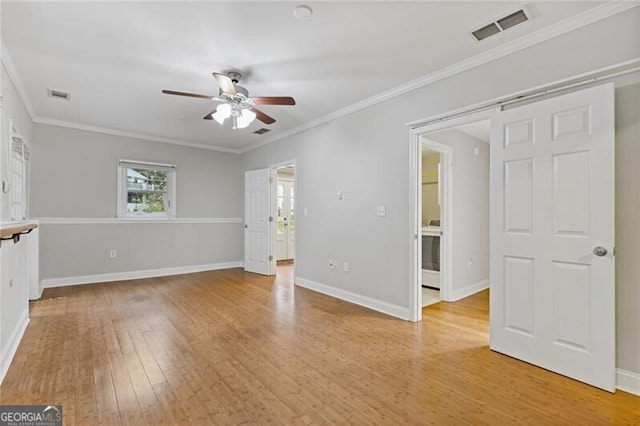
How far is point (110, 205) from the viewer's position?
5434mm

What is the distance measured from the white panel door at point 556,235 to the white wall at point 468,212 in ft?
5.52

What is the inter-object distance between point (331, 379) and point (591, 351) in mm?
1814

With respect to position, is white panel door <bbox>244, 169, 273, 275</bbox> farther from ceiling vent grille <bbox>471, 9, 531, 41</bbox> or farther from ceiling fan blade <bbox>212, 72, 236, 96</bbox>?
ceiling vent grille <bbox>471, 9, 531, 41</bbox>

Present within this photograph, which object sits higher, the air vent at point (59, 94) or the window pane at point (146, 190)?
the air vent at point (59, 94)

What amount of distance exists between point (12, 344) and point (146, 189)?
3.68m

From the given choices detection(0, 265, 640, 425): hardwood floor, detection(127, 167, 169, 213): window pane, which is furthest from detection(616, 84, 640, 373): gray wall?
detection(127, 167, 169, 213): window pane

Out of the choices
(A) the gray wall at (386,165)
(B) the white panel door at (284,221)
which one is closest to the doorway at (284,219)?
(B) the white panel door at (284,221)

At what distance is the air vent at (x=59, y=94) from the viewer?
373cm

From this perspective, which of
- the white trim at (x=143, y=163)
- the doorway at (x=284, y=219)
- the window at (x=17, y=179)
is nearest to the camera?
the window at (x=17, y=179)

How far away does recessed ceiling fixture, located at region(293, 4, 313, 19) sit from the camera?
2.18m

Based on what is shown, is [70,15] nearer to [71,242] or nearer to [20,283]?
[20,283]

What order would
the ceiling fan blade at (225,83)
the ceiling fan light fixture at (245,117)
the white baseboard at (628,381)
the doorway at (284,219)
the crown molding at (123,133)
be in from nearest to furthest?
the white baseboard at (628,381) < the ceiling fan blade at (225,83) < the ceiling fan light fixture at (245,117) < the crown molding at (123,133) < the doorway at (284,219)

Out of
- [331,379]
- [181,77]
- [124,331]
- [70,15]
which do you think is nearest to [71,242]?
[124,331]

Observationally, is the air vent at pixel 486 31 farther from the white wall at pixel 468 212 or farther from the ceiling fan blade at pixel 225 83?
the ceiling fan blade at pixel 225 83
